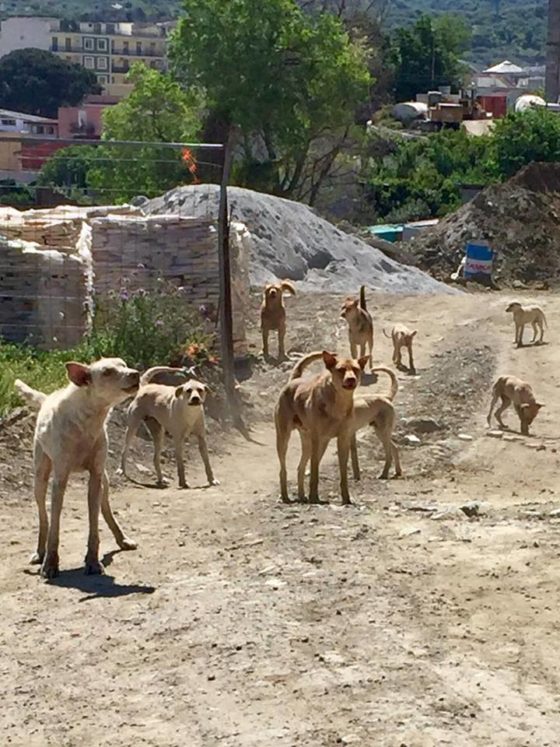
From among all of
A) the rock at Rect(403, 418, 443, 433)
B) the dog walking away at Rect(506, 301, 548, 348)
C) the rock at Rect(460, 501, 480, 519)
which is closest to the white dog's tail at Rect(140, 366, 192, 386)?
the rock at Rect(403, 418, 443, 433)

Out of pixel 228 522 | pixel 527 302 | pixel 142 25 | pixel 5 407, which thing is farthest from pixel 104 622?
pixel 142 25

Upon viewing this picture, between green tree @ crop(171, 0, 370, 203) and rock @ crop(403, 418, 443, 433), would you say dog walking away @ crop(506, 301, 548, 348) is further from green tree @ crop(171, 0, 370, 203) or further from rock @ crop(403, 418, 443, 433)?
green tree @ crop(171, 0, 370, 203)

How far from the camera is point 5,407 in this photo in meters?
15.0

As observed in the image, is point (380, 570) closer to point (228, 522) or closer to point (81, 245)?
point (228, 522)

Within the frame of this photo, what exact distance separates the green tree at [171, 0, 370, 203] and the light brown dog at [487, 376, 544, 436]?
31.2 m

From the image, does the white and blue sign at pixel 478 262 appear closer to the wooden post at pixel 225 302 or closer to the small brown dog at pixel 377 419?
the wooden post at pixel 225 302

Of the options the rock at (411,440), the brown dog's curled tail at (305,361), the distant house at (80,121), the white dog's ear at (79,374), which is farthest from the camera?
the distant house at (80,121)

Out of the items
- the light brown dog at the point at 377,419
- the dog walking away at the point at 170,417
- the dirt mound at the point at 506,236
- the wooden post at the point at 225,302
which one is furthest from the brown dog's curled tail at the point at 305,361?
the dirt mound at the point at 506,236

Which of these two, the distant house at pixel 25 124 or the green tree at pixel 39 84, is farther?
the green tree at pixel 39 84

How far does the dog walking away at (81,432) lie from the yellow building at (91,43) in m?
141

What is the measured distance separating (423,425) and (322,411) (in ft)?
19.5

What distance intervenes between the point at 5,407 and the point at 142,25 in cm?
16617

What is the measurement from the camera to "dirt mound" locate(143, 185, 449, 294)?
27.3 meters

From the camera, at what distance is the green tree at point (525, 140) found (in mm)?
51906
